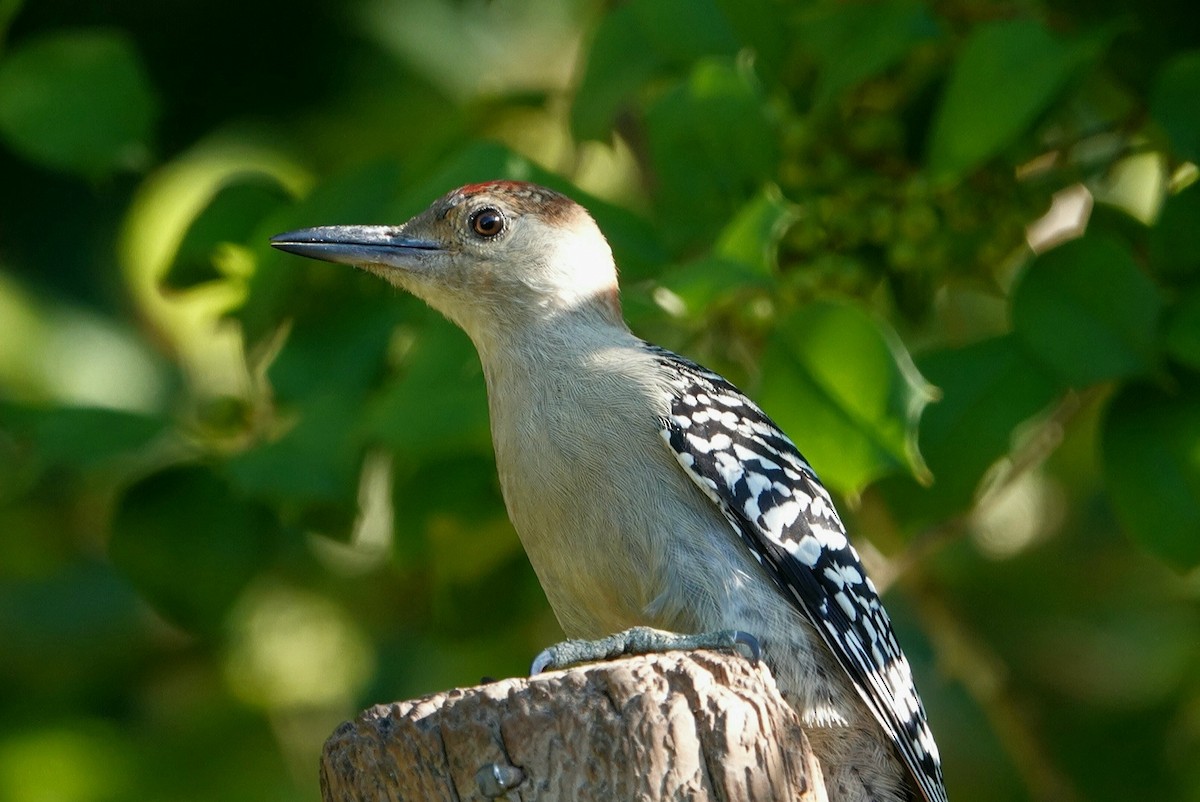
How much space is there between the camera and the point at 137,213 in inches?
217

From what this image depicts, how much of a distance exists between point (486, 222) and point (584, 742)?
2132 millimetres

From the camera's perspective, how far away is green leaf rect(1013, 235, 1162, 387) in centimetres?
383

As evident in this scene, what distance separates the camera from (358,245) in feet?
13.5

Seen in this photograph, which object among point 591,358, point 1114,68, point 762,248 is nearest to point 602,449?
point 591,358

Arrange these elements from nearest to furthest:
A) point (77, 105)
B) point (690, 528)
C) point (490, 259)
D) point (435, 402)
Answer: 1. point (690, 528)
2. point (435, 402)
3. point (490, 259)
4. point (77, 105)

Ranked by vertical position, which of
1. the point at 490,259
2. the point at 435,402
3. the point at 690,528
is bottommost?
the point at 690,528

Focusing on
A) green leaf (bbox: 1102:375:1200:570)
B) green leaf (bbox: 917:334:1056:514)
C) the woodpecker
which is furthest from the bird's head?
green leaf (bbox: 1102:375:1200:570)

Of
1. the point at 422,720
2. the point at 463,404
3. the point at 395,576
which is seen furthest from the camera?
the point at 395,576

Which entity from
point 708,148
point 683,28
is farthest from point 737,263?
point 683,28

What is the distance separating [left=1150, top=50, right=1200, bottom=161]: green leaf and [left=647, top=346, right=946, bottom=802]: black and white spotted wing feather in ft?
4.47

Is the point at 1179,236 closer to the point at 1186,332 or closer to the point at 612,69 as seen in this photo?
the point at 1186,332

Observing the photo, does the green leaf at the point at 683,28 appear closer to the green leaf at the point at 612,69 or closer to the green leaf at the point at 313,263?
the green leaf at the point at 612,69

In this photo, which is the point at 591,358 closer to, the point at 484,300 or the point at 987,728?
the point at 484,300

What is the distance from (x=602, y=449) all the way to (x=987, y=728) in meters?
3.51
